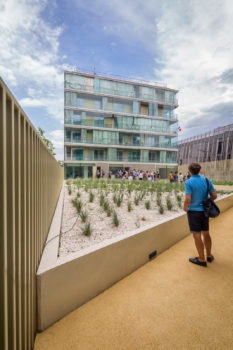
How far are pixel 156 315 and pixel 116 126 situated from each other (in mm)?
32461

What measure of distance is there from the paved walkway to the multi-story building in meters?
27.9

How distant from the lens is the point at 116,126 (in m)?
32.7

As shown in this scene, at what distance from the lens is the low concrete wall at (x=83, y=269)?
197 cm

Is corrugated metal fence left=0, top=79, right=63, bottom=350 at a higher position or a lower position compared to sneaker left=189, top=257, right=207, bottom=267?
higher

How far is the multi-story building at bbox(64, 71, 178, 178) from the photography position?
98.3ft

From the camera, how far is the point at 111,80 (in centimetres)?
3216

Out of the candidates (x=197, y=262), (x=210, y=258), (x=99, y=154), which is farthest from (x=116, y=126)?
(x=197, y=262)

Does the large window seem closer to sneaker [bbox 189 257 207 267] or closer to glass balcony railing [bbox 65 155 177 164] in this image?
glass balcony railing [bbox 65 155 177 164]

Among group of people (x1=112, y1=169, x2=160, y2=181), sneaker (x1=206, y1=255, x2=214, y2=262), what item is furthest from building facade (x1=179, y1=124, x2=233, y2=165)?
sneaker (x1=206, y1=255, x2=214, y2=262)

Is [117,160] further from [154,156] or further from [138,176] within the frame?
[138,176]

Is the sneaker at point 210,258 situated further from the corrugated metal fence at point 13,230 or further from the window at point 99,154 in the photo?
the window at point 99,154

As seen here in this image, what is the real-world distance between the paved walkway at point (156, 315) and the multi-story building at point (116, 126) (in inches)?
1098

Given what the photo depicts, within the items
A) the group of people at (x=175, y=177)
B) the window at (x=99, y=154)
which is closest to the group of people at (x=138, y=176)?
the group of people at (x=175, y=177)

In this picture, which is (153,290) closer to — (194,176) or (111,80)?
(194,176)
